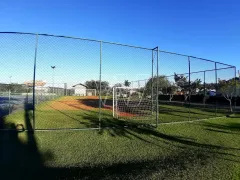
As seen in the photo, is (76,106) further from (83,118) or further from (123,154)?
(123,154)

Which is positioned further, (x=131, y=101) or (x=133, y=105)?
(x=131, y=101)

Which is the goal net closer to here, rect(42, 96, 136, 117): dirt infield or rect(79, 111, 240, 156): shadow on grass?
rect(42, 96, 136, 117): dirt infield

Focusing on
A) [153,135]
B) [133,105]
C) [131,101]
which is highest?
[131,101]

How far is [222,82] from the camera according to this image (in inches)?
Result: 660

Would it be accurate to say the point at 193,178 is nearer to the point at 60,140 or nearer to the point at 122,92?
the point at 60,140

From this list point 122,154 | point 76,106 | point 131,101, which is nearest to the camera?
point 122,154

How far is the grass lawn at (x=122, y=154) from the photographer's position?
163 inches

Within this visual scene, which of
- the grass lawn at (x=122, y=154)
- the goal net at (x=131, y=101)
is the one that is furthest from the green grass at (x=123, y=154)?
the goal net at (x=131, y=101)

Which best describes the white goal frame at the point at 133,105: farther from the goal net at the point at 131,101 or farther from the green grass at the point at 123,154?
the green grass at the point at 123,154

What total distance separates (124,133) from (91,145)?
1479mm

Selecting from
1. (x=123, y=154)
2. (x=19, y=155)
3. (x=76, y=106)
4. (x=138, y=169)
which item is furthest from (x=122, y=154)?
(x=76, y=106)

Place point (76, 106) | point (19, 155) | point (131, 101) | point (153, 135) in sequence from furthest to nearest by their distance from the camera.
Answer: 1. point (76, 106)
2. point (131, 101)
3. point (153, 135)
4. point (19, 155)

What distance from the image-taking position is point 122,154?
210 inches

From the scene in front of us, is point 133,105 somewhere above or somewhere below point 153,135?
above
